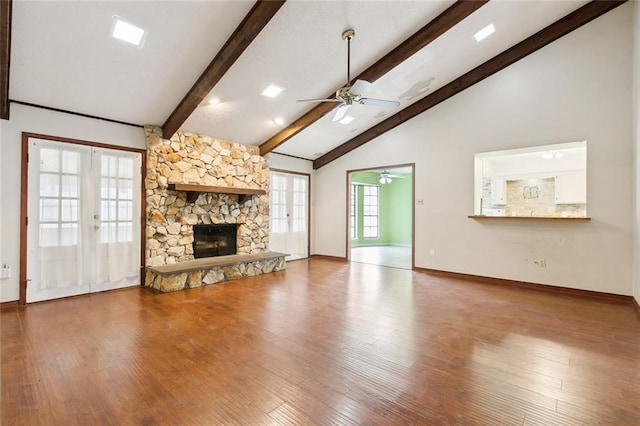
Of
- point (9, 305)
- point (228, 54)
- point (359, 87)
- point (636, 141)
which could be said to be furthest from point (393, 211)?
point (9, 305)

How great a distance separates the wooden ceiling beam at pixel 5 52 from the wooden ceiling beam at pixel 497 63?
5696 mm

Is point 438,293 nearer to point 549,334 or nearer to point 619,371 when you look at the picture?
point 549,334

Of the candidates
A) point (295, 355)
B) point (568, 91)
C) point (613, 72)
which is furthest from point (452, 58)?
point (295, 355)

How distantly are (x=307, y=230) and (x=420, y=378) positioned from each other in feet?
19.2

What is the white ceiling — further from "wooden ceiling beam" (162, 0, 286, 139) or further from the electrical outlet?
the electrical outlet

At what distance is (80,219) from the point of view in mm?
4309

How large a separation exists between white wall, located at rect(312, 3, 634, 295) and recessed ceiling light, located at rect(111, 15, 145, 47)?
4.87 meters

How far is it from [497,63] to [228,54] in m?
4.43

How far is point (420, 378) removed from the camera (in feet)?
7.21

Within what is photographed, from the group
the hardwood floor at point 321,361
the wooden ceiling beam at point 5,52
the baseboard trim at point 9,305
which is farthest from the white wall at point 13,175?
the hardwood floor at point 321,361

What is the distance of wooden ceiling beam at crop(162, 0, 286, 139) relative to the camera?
3.07 m

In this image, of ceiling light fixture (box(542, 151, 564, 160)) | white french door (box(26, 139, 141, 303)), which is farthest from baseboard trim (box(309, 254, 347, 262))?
ceiling light fixture (box(542, 151, 564, 160))

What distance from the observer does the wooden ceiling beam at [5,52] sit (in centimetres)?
262

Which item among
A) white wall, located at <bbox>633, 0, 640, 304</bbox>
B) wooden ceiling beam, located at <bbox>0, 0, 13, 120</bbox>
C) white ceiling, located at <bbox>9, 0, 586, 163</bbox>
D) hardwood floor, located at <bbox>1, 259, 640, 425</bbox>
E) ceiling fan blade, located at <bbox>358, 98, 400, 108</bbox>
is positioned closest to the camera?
hardwood floor, located at <bbox>1, 259, 640, 425</bbox>
